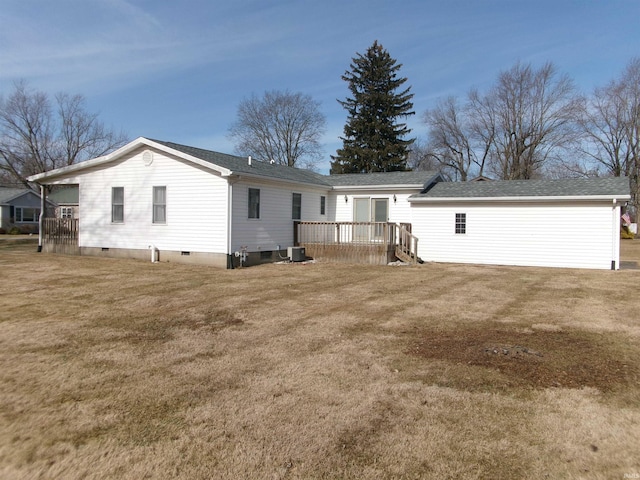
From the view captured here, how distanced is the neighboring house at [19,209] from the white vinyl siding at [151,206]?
82.9 ft

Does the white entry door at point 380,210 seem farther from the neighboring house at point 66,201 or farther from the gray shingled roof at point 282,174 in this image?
the neighboring house at point 66,201

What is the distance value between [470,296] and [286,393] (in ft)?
19.8

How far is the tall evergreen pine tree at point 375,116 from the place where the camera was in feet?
115

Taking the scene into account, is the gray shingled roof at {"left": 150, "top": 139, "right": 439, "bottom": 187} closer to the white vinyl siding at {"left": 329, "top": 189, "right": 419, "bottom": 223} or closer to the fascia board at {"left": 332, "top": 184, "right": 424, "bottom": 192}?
the fascia board at {"left": 332, "top": 184, "right": 424, "bottom": 192}

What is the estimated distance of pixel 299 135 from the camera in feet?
145

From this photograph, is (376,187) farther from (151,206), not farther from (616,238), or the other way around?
(151,206)

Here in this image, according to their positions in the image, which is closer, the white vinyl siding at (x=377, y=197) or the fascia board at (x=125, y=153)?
the fascia board at (x=125, y=153)

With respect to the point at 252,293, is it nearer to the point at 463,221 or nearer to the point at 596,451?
the point at 596,451

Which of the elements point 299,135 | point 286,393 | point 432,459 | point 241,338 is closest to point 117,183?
point 241,338

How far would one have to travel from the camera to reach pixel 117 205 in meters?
15.9

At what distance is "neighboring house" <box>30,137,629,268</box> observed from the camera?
46.1 feet

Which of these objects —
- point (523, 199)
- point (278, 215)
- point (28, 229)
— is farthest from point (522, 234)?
point (28, 229)

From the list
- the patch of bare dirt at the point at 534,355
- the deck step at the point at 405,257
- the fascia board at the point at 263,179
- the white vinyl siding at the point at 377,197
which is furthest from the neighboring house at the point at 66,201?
the patch of bare dirt at the point at 534,355

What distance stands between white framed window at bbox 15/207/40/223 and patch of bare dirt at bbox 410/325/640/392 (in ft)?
142
